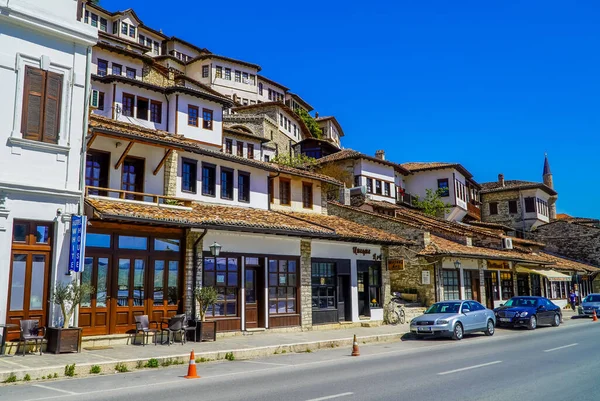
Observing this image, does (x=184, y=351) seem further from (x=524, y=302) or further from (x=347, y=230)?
(x=524, y=302)

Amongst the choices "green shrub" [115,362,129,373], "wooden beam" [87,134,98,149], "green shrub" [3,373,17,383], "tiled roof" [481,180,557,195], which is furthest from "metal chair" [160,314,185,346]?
"tiled roof" [481,180,557,195]

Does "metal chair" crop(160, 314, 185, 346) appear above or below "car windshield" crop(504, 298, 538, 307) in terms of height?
below

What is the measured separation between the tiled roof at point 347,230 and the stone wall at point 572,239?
33.7 meters

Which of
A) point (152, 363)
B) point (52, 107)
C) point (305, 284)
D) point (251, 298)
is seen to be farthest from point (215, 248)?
point (52, 107)

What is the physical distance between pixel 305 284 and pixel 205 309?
18.5 feet

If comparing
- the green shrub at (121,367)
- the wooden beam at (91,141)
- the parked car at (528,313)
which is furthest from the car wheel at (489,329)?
the wooden beam at (91,141)

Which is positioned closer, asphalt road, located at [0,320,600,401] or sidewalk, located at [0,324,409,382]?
asphalt road, located at [0,320,600,401]

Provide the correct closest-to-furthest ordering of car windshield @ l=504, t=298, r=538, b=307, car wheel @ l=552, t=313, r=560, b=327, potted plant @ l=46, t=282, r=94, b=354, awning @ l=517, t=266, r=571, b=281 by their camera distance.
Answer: potted plant @ l=46, t=282, r=94, b=354 < car windshield @ l=504, t=298, r=538, b=307 < car wheel @ l=552, t=313, r=560, b=327 < awning @ l=517, t=266, r=571, b=281

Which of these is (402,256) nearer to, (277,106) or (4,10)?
(4,10)

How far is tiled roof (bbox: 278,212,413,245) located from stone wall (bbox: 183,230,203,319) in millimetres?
6481

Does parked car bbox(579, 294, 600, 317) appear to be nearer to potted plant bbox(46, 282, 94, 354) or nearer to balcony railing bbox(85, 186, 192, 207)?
balcony railing bbox(85, 186, 192, 207)

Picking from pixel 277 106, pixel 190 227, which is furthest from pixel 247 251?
pixel 277 106

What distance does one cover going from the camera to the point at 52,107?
15.4 metres

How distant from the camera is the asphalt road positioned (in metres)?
8.82
